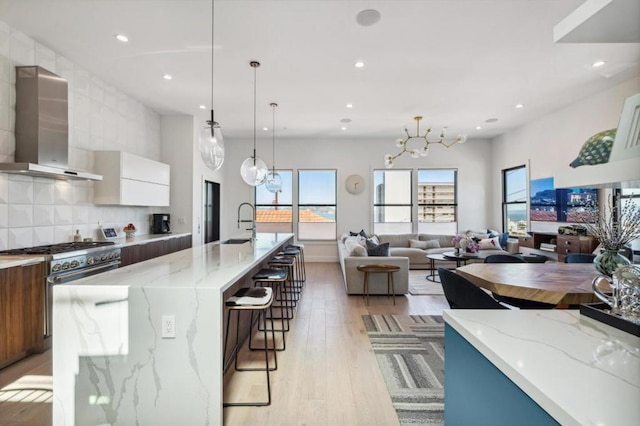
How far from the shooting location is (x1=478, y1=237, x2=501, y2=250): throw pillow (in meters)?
6.60

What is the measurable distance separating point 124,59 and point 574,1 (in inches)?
188

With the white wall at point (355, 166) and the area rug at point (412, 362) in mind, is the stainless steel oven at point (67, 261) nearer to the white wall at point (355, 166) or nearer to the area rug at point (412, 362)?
the area rug at point (412, 362)

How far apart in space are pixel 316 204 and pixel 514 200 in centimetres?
473

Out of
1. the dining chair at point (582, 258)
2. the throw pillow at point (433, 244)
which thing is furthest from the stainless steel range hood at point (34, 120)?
A: the throw pillow at point (433, 244)

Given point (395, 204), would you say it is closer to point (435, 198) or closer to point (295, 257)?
point (435, 198)

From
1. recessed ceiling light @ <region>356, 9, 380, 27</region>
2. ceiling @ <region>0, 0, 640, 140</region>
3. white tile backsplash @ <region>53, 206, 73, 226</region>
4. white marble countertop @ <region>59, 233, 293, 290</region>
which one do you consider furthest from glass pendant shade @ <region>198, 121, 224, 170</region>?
white tile backsplash @ <region>53, 206, 73, 226</region>

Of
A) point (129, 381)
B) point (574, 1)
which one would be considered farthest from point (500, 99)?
point (129, 381)

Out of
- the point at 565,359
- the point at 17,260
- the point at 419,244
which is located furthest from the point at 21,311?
the point at 419,244

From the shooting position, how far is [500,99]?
5109 mm

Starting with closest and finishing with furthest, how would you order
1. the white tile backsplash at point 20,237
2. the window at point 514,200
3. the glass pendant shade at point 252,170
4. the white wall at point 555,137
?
the white tile backsplash at point 20,237
the glass pendant shade at point 252,170
the white wall at point 555,137
the window at point 514,200

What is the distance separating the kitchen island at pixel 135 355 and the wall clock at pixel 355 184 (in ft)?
21.1

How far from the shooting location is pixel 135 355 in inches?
69.4

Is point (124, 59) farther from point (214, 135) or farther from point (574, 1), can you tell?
point (574, 1)

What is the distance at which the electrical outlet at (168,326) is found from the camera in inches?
69.2
